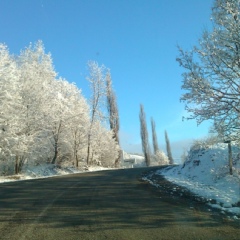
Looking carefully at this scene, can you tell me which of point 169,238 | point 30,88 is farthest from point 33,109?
point 169,238

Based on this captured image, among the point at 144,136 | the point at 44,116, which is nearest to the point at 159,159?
the point at 144,136

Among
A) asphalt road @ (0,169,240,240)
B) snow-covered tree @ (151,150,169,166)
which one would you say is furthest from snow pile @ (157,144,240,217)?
snow-covered tree @ (151,150,169,166)

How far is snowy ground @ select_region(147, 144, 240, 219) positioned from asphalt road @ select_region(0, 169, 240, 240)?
99cm

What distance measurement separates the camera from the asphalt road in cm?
610

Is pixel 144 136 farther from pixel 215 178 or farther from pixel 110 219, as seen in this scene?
pixel 110 219

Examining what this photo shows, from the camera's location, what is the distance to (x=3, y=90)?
25.0 meters

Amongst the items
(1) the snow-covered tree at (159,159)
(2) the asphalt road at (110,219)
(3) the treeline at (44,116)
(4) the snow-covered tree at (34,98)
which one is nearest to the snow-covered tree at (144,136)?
(1) the snow-covered tree at (159,159)

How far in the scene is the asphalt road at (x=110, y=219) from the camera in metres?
6.10

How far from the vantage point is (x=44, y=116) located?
3222 centimetres

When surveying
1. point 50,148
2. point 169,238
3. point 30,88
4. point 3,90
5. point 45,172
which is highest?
point 30,88

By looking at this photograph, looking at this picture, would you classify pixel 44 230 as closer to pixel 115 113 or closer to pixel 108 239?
pixel 108 239

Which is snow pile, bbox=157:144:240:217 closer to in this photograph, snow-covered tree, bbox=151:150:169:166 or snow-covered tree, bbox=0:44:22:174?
snow-covered tree, bbox=0:44:22:174

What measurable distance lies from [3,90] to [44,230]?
2059 centimetres

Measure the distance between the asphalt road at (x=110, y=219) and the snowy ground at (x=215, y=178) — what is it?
994mm
